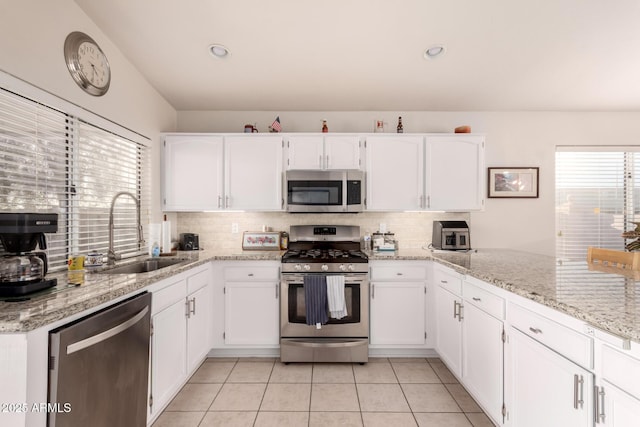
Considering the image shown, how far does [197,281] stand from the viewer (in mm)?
2338

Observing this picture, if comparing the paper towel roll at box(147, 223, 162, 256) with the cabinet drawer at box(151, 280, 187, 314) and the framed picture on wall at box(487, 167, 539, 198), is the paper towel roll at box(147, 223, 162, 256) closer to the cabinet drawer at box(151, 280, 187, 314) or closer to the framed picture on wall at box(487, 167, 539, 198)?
the cabinet drawer at box(151, 280, 187, 314)

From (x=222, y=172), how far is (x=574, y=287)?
284 cm

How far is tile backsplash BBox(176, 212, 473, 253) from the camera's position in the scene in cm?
326

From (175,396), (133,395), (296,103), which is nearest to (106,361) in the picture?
(133,395)

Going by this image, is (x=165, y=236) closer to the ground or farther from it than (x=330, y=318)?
farther from it

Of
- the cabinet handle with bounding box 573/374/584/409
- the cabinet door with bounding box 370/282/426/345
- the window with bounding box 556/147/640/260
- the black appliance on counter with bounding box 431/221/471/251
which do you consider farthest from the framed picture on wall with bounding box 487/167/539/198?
the cabinet handle with bounding box 573/374/584/409

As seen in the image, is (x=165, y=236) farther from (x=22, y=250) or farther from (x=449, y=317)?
(x=449, y=317)

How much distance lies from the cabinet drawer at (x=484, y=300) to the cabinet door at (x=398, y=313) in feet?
2.18

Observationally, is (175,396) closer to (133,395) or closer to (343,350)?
(133,395)

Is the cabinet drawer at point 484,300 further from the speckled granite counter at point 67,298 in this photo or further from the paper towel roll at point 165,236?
the paper towel roll at point 165,236

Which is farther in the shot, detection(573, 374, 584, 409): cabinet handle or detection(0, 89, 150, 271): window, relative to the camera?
detection(0, 89, 150, 271): window

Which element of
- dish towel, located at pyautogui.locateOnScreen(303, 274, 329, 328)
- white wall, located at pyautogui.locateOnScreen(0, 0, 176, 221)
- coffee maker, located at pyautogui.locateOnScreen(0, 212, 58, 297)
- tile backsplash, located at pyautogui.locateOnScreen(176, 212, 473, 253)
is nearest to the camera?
coffee maker, located at pyautogui.locateOnScreen(0, 212, 58, 297)

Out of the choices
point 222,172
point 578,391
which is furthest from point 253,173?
point 578,391

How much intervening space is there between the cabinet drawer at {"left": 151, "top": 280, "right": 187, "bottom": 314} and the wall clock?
4.62 ft
